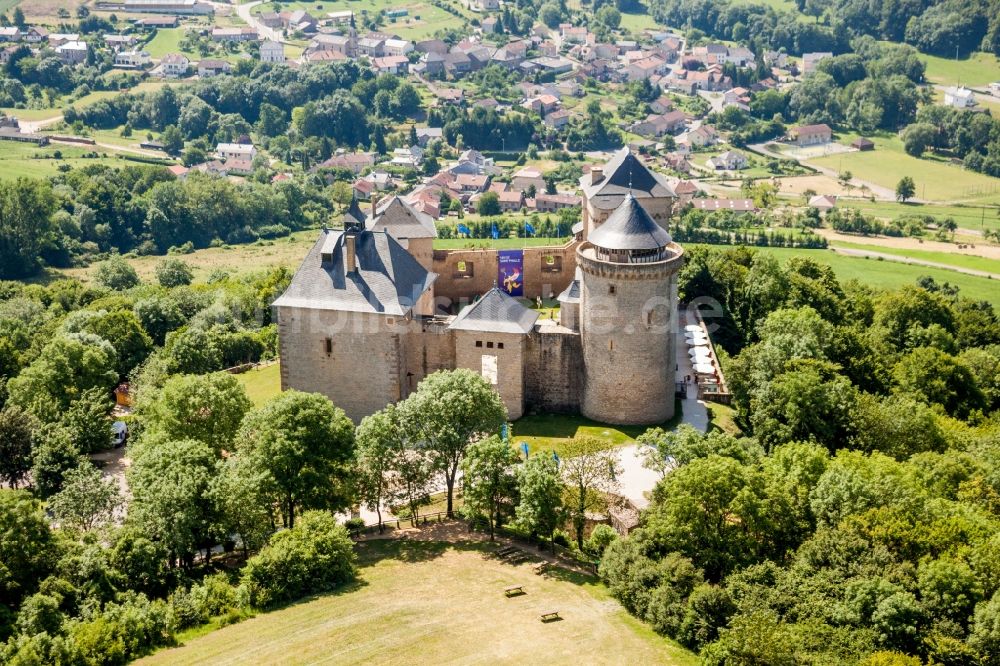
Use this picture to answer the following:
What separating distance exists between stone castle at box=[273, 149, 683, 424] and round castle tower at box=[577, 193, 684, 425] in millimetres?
58

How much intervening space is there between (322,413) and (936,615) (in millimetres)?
30419

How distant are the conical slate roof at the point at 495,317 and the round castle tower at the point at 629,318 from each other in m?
3.65

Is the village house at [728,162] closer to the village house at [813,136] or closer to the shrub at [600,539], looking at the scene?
the village house at [813,136]

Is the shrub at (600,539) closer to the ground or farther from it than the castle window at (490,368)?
closer to the ground

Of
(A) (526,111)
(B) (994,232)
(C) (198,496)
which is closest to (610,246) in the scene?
(C) (198,496)

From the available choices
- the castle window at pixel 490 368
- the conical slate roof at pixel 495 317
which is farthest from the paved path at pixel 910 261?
the castle window at pixel 490 368

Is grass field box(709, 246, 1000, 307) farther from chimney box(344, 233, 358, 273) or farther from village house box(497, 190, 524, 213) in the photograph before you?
chimney box(344, 233, 358, 273)

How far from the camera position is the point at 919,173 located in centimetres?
17875

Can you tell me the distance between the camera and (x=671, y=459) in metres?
60.0

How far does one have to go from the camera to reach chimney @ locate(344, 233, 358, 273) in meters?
68.1

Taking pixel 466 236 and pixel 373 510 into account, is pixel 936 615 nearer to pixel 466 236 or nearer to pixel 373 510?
pixel 373 510

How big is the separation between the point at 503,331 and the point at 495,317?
114cm

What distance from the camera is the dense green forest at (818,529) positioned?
46719 mm

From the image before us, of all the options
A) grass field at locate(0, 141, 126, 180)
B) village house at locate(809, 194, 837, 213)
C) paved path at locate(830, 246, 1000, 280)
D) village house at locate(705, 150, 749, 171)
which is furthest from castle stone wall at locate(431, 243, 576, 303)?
village house at locate(705, 150, 749, 171)
